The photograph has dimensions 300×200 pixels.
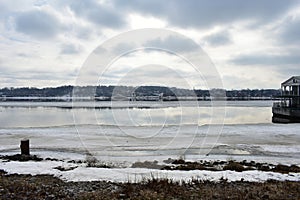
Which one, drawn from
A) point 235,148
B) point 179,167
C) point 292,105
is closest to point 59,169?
point 179,167

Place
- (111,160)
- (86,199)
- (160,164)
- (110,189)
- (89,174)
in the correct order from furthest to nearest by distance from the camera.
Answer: (111,160), (160,164), (89,174), (110,189), (86,199)

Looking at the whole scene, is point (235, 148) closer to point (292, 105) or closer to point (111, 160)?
point (111, 160)

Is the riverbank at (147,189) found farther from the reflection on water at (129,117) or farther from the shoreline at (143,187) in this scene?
the reflection on water at (129,117)

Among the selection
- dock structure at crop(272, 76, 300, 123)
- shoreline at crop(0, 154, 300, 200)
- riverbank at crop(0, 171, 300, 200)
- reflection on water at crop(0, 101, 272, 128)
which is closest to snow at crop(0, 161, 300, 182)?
shoreline at crop(0, 154, 300, 200)

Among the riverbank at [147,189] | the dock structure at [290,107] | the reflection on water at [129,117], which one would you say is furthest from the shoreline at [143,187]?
the dock structure at [290,107]

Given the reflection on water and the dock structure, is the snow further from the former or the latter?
the dock structure

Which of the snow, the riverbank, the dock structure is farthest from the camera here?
the dock structure

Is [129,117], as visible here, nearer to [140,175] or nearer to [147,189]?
[140,175]

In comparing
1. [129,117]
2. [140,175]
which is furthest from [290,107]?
[140,175]

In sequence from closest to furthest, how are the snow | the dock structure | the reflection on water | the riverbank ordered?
the riverbank, the snow, the reflection on water, the dock structure

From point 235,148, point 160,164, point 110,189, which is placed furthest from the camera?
point 235,148

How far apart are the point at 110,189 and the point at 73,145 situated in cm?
1062

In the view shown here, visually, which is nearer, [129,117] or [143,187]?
[143,187]

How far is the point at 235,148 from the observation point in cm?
1639
